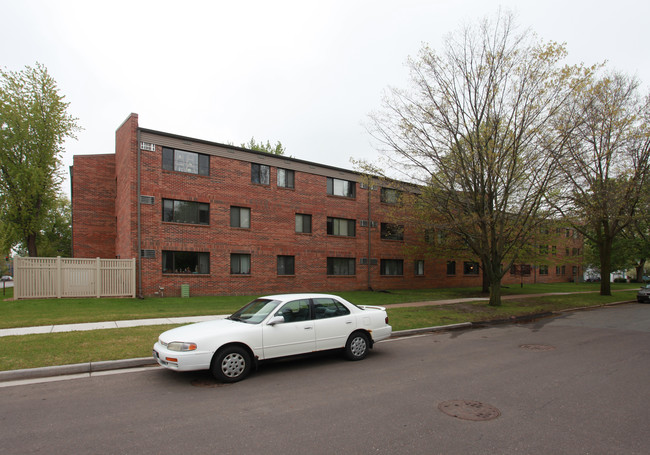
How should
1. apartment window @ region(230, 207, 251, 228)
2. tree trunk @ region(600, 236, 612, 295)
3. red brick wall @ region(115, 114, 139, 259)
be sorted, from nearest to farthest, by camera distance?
red brick wall @ region(115, 114, 139, 259) < apartment window @ region(230, 207, 251, 228) < tree trunk @ region(600, 236, 612, 295)

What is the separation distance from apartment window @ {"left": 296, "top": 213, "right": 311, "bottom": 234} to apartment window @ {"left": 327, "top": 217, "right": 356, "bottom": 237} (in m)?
1.58

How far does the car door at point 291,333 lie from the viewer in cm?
683

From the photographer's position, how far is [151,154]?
19625mm

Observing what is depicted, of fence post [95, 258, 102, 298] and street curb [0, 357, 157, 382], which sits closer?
street curb [0, 357, 157, 382]

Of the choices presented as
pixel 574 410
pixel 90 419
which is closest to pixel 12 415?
pixel 90 419

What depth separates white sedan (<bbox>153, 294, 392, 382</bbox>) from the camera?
20.5ft

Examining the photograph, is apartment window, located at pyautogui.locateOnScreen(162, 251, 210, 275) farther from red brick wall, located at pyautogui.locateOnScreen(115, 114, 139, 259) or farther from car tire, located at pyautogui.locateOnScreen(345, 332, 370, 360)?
car tire, located at pyautogui.locateOnScreen(345, 332, 370, 360)

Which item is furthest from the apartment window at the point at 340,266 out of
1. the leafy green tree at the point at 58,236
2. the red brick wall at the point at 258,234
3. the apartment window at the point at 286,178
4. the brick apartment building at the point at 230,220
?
the leafy green tree at the point at 58,236

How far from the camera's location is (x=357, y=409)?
4.99 m

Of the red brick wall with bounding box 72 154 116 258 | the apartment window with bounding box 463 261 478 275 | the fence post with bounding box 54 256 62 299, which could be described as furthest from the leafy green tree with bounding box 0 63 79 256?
the apartment window with bounding box 463 261 478 275

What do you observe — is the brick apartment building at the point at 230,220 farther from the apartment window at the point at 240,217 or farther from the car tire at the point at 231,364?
the car tire at the point at 231,364

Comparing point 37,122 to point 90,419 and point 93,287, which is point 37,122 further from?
point 90,419

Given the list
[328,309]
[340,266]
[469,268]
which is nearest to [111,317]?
[328,309]

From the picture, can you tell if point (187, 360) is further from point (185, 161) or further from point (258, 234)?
point (258, 234)
